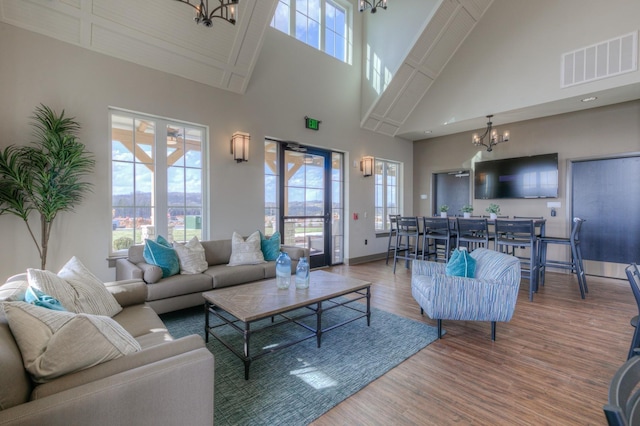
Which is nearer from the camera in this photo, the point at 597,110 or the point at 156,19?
the point at 156,19

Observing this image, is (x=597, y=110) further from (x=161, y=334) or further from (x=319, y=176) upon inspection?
(x=161, y=334)

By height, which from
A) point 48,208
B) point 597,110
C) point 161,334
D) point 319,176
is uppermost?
point 597,110

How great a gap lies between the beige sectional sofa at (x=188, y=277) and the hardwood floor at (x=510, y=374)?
1.79m

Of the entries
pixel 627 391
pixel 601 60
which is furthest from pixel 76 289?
pixel 601 60

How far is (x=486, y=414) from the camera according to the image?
1.76 metres

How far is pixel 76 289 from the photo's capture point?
1905mm

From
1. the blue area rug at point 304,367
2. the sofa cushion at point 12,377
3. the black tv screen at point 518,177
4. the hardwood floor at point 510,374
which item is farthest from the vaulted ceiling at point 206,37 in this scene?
the hardwood floor at point 510,374

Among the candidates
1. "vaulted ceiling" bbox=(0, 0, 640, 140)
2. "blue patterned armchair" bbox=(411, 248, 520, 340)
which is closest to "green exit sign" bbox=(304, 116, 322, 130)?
"vaulted ceiling" bbox=(0, 0, 640, 140)

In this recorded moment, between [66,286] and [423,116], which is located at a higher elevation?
[423,116]

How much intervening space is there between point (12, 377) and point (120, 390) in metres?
0.35

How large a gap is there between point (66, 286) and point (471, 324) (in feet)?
11.6

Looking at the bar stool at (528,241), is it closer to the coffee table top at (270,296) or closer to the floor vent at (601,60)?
the floor vent at (601,60)

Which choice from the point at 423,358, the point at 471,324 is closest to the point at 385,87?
the point at 471,324

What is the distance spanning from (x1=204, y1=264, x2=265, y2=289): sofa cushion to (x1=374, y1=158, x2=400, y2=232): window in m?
3.75
